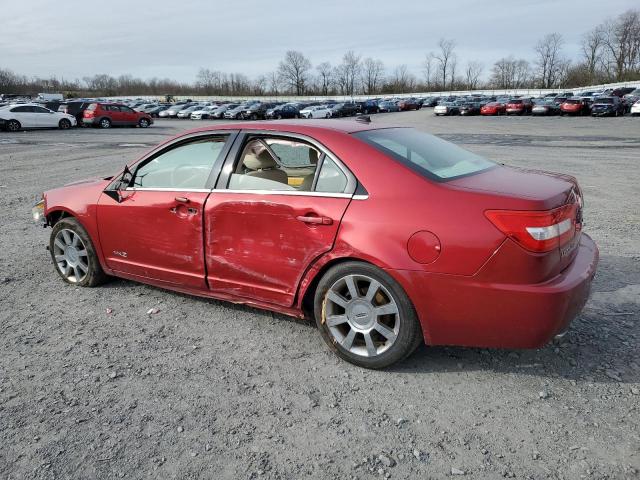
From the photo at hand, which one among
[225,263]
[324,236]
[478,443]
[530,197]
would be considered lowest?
[478,443]

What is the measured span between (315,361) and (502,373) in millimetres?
1205

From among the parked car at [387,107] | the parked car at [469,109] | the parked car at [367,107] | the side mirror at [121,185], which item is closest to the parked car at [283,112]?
the parked car at [367,107]

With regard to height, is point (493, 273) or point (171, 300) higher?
point (493, 273)

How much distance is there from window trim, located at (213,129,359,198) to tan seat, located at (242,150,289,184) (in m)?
0.09

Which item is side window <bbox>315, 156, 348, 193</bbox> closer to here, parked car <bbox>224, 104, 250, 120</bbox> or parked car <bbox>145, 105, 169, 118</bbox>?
parked car <bbox>224, 104, 250, 120</bbox>

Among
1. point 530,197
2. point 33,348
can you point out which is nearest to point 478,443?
point 530,197

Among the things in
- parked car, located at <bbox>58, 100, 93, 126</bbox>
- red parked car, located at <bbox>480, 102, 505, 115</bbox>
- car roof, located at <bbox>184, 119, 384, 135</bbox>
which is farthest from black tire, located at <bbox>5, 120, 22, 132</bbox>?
red parked car, located at <bbox>480, 102, 505, 115</bbox>

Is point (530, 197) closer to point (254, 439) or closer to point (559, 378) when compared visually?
point (559, 378)

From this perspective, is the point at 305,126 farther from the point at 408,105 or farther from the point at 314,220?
the point at 408,105

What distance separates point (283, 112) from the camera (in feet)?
155

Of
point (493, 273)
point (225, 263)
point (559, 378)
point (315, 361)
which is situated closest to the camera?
point (493, 273)

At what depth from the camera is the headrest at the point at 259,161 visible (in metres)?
3.75

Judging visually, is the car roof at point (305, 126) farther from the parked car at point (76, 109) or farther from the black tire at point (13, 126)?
the parked car at point (76, 109)

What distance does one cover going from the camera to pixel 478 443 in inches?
101
